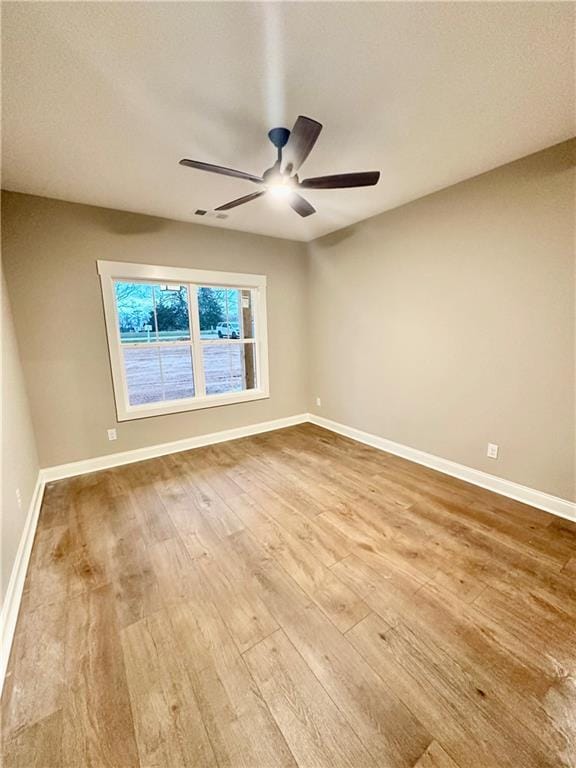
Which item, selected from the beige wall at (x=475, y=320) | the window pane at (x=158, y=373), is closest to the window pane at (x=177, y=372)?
the window pane at (x=158, y=373)

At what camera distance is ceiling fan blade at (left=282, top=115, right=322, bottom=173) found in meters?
1.42

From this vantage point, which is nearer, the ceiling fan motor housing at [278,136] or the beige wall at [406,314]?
the ceiling fan motor housing at [278,136]

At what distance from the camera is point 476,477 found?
2.79 m

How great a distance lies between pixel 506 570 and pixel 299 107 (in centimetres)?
292

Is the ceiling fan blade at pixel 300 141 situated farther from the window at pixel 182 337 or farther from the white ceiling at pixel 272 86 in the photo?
the window at pixel 182 337

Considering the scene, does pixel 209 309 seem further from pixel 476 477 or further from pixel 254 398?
pixel 476 477

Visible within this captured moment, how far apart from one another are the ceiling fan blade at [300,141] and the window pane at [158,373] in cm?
244

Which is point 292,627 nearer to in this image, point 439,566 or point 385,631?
point 385,631

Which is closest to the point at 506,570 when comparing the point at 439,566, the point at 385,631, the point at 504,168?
the point at 439,566

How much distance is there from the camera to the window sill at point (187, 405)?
11.2ft

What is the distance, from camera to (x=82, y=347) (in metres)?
3.08

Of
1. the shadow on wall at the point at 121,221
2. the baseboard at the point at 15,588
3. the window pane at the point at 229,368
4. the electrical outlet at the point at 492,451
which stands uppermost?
the shadow on wall at the point at 121,221


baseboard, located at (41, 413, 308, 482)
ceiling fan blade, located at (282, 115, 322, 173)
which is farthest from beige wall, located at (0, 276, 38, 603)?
ceiling fan blade, located at (282, 115, 322, 173)

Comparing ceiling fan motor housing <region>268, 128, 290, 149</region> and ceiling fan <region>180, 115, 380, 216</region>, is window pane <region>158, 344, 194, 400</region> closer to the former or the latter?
ceiling fan <region>180, 115, 380, 216</region>
